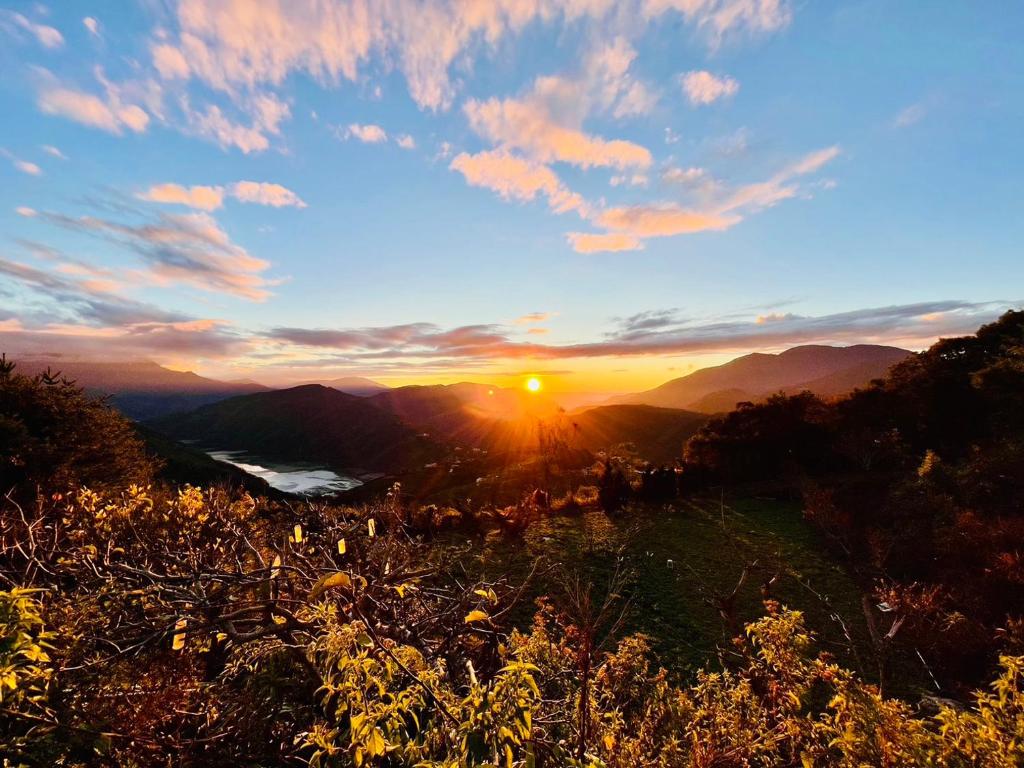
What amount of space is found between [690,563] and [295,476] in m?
126

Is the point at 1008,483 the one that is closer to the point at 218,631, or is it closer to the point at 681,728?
the point at 681,728

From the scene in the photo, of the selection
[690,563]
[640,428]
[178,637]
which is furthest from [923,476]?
[640,428]

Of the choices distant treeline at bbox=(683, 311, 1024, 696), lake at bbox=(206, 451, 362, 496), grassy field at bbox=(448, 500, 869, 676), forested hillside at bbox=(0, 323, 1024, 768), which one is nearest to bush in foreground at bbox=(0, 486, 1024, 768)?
forested hillside at bbox=(0, 323, 1024, 768)

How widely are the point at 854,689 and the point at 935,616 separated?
12.6 m

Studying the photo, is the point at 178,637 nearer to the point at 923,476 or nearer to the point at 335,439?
the point at 923,476

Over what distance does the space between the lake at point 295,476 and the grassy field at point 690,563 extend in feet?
244

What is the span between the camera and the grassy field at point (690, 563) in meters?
13.0

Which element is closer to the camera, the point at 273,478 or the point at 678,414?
the point at 273,478

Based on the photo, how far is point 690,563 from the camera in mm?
18359

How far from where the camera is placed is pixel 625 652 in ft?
23.8

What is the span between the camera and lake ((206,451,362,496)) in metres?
97.3

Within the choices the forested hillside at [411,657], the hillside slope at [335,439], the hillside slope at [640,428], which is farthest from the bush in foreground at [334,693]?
the hillside slope at [335,439]

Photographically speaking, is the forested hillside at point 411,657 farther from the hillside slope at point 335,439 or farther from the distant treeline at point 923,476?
the hillside slope at point 335,439

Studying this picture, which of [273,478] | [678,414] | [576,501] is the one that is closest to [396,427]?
[273,478]
